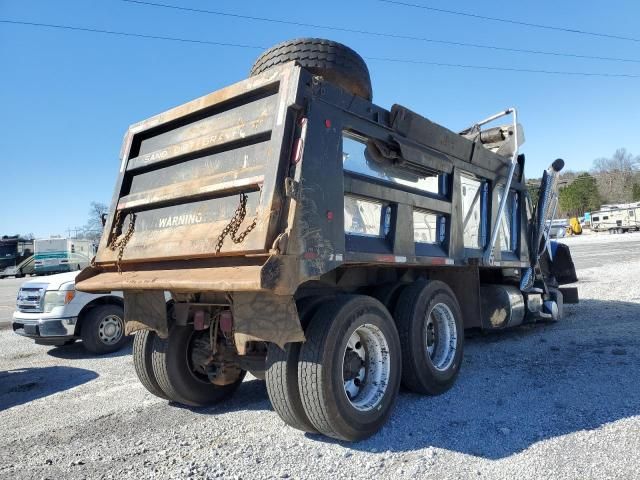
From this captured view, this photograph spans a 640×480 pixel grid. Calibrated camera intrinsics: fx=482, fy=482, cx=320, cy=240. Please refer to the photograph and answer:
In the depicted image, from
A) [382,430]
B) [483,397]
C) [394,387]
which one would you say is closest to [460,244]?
[483,397]

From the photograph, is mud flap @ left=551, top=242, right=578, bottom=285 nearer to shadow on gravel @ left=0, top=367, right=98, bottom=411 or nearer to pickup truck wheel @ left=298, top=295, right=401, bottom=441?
pickup truck wheel @ left=298, top=295, right=401, bottom=441

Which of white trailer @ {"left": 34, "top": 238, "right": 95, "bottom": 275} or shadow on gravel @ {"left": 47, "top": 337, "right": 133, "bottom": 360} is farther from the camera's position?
white trailer @ {"left": 34, "top": 238, "right": 95, "bottom": 275}

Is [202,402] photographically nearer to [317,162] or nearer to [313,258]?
[313,258]

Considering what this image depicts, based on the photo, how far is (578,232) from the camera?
2076 inches

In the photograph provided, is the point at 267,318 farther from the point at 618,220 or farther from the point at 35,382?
the point at 618,220

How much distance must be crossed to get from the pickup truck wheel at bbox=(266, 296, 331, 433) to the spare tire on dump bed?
6.70 feet

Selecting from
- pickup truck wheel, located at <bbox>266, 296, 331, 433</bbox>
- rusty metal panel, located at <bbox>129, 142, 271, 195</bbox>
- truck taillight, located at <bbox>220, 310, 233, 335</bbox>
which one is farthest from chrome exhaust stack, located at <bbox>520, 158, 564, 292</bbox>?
rusty metal panel, located at <bbox>129, 142, 271, 195</bbox>

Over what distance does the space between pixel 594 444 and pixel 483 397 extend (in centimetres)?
118

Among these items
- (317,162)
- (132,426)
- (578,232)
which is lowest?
(132,426)

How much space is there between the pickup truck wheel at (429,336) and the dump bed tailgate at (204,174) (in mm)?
1864

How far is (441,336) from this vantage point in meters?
5.08

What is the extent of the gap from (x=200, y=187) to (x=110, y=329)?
4.79 meters

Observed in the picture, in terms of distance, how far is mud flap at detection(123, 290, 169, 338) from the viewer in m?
4.21

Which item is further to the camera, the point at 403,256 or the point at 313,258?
the point at 403,256
